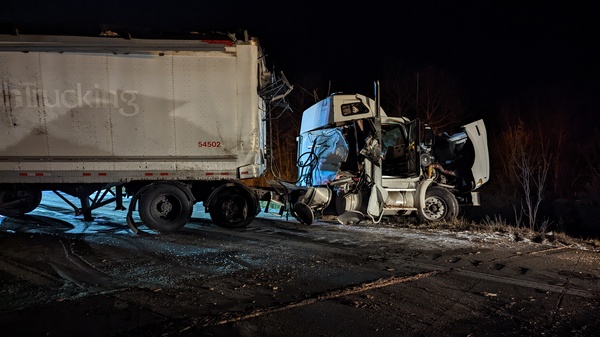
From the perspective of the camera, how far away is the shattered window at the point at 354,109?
8.73 metres

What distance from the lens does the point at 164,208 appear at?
7812 mm

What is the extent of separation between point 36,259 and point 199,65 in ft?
13.6

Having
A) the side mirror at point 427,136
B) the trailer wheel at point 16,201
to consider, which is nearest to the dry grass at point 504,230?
the side mirror at point 427,136

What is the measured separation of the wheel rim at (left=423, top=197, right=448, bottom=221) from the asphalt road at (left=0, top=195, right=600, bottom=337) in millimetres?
2023

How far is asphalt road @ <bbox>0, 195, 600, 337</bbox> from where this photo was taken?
140 inches

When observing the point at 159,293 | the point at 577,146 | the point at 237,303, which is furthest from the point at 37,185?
the point at 577,146

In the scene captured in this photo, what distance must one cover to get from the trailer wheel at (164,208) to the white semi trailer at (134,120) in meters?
0.02

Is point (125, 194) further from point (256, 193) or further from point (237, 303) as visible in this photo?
point (237, 303)

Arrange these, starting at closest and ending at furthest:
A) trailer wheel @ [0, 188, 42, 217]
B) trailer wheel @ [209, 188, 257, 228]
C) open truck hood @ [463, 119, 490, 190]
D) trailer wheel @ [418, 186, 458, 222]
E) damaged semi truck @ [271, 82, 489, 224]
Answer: trailer wheel @ [0, 188, 42, 217] → trailer wheel @ [209, 188, 257, 228] → damaged semi truck @ [271, 82, 489, 224] → trailer wheel @ [418, 186, 458, 222] → open truck hood @ [463, 119, 490, 190]

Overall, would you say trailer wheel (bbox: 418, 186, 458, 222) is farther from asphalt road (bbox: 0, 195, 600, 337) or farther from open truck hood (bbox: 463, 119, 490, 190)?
asphalt road (bbox: 0, 195, 600, 337)

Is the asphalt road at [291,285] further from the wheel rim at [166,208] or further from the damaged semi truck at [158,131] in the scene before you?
→ the damaged semi truck at [158,131]

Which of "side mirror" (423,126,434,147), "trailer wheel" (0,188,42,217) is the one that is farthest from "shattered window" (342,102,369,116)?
"trailer wheel" (0,188,42,217)

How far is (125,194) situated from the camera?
26.8 feet

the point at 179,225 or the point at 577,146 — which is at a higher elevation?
the point at 577,146
